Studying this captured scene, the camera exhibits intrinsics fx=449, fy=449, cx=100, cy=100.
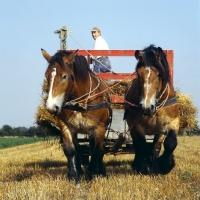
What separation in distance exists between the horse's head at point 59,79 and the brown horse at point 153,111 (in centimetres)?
113

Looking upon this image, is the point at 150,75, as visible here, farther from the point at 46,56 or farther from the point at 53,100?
the point at 46,56

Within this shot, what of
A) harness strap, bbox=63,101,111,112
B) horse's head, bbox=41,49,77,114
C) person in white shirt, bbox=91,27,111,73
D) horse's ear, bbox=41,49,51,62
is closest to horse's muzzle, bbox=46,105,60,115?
horse's head, bbox=41,49,77,114

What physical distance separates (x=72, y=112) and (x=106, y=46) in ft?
11.5

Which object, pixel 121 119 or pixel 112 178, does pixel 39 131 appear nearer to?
pixel 121 119

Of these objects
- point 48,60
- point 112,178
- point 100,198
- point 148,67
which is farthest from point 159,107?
point 100,198

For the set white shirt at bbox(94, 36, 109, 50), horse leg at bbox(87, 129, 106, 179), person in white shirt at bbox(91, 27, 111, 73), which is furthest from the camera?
white shirt at bbox(94, 36, 109, 50)

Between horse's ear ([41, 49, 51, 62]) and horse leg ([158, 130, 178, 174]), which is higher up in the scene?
horse's ear ([41, 49, 51, 62])

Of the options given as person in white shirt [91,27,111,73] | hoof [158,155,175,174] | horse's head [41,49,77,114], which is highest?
person in white shirt [91,27,111,73]

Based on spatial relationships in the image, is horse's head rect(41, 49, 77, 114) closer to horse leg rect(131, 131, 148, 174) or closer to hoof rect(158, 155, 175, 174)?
horse leg rect(131, 131, 148, 174)

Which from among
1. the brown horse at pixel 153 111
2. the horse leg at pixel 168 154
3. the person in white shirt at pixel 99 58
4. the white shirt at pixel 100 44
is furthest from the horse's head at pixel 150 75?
the white shirt at pixel 100 44

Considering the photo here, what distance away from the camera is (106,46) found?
10688 millimetres

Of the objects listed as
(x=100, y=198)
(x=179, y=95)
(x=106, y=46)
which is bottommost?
(x=100, y=198)

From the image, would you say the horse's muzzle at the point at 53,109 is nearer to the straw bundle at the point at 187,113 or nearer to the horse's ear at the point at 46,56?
the horse's ear at the point at 46,56

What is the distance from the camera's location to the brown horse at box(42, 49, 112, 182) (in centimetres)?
707
